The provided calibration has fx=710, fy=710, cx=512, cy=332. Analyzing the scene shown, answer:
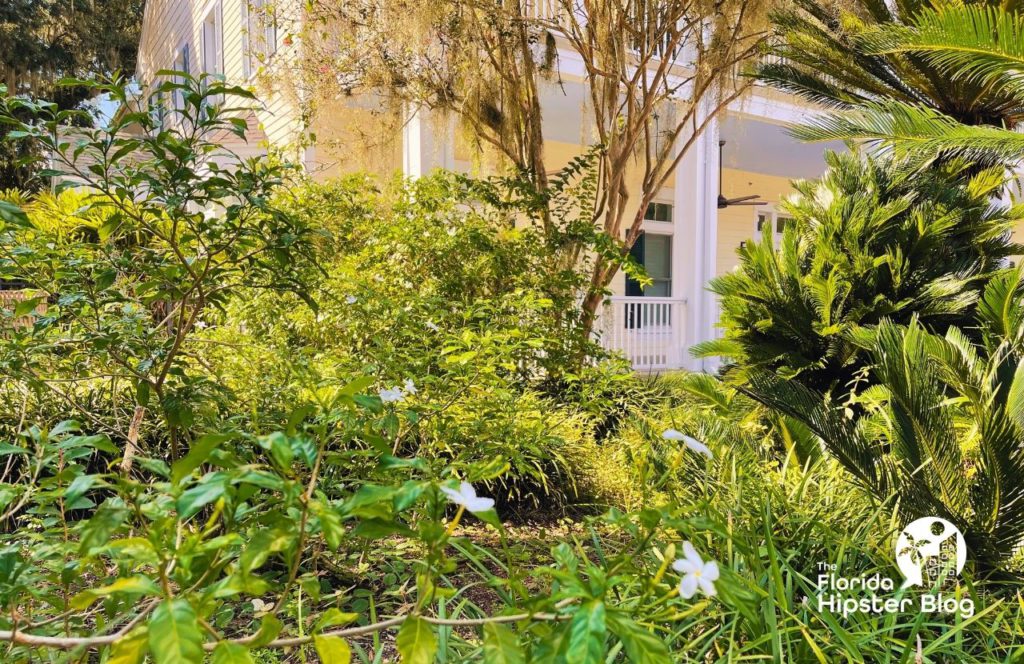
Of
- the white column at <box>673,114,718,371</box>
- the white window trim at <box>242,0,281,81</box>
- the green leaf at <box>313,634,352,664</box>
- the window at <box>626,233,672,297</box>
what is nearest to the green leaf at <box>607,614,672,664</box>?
the green leaf at <box>313,634,352,664</box>

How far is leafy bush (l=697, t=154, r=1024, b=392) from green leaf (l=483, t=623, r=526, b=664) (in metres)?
4.54

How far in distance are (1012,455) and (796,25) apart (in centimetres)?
529

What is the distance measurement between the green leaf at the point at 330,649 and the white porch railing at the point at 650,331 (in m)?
8.75

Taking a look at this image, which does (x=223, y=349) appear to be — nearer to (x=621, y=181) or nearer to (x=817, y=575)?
(x=817, y=575)

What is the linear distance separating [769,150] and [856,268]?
7909 mm

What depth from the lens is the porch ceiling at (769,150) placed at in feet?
35.4

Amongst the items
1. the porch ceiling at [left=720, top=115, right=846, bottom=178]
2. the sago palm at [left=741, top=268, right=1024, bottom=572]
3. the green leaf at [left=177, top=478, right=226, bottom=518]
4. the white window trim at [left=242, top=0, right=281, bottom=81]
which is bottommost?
the sago palm at [left=741, top=268, right=1024, bottom=572]

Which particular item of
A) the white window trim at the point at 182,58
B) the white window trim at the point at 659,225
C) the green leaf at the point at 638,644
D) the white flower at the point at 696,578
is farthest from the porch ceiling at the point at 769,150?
the white window trim at the point at 182,58

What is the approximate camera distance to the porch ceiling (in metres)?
10.8

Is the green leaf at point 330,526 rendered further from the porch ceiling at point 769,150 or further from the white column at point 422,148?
the porch ceiling at point 769,150

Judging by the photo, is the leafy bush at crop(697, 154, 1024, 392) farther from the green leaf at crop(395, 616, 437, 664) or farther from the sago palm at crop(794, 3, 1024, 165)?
the green leaf at crop(395, 616, 437, 664)

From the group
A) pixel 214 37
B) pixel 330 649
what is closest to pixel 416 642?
pixel 330 649

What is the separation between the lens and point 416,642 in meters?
1.07

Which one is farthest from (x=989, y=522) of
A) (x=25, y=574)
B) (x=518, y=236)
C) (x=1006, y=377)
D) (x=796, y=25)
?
(x=796, y=25)
